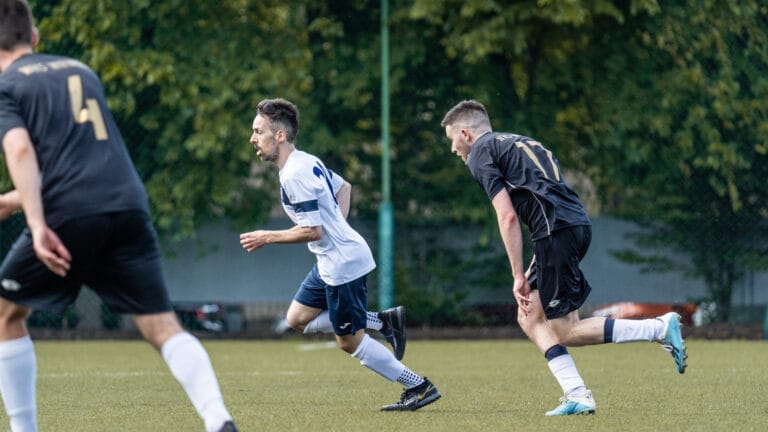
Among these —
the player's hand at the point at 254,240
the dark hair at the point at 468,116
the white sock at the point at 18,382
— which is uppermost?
the dark hair at the point at 468,116

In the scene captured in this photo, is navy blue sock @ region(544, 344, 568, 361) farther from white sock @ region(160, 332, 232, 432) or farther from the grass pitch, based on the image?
white sock @ region(160, 332, 232, 432)

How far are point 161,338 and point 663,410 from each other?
132 inches

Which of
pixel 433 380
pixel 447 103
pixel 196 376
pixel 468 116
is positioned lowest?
pixel 433 380

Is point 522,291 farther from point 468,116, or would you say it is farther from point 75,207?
point 75,207

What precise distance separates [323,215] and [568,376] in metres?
1.67

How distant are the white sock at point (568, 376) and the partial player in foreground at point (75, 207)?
2801 millimetres

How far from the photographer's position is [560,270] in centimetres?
771

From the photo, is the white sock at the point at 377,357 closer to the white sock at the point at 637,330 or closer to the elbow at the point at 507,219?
the elbow at the point at 507,219

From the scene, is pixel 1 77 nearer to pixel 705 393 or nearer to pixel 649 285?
pixel 705 393

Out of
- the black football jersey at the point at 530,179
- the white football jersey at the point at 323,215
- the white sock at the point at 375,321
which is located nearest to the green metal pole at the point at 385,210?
the white sock at the point at 375,321

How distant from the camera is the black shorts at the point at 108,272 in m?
5.31

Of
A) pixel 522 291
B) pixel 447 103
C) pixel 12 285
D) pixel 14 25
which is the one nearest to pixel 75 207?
pixel 12 285

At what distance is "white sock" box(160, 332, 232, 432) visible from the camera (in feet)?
17.4

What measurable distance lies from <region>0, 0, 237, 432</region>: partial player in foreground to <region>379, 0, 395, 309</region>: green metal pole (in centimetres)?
1144
